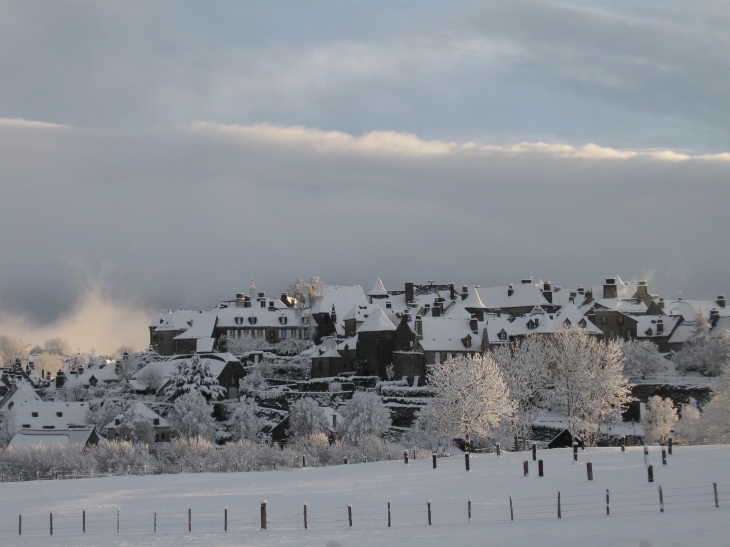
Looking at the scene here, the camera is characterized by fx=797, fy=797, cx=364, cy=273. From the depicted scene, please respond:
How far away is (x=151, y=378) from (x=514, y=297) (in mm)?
48040

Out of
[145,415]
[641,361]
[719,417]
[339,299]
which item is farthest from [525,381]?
[339,299]

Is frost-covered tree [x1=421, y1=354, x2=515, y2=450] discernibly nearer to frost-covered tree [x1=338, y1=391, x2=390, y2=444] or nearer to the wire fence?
frost-covered tree [x1=338, y1=391, x2=390, y2=444]

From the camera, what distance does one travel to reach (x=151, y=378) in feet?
289

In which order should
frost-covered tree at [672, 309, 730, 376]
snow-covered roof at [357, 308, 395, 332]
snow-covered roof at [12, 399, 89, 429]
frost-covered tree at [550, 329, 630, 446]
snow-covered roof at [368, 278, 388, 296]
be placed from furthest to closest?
1. snow-covered roof at [368, 278, 388, 296]
2. snow-covered roof at [357, 308, 395, 332]
3. snow-covered roof at [12, 399, 89, 429]
4. frost-covered tree at [672, 309, 730, 376]
5. frost-covered tree at [550, 329, 630, 446]

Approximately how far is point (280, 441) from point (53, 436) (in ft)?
66.0

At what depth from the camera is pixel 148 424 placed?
235 ft

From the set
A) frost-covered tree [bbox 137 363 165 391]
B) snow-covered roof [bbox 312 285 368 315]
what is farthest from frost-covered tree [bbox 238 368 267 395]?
snow-covered roof [bbox 312 285 368 315]

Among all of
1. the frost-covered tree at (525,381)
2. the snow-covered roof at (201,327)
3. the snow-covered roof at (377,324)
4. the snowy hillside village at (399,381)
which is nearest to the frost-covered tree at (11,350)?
the snowy hillside village at (399,381)

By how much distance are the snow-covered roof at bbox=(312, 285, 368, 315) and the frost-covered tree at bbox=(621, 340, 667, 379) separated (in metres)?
39.4

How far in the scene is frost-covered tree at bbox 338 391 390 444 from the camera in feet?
222

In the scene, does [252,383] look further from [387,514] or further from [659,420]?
[387,514]

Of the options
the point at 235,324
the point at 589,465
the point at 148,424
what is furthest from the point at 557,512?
the point at 235,324

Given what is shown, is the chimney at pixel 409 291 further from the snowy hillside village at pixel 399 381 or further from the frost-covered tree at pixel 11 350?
the frost-covered tree at pixel 11 350

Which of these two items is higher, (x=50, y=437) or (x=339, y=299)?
(x=339, y=299)
